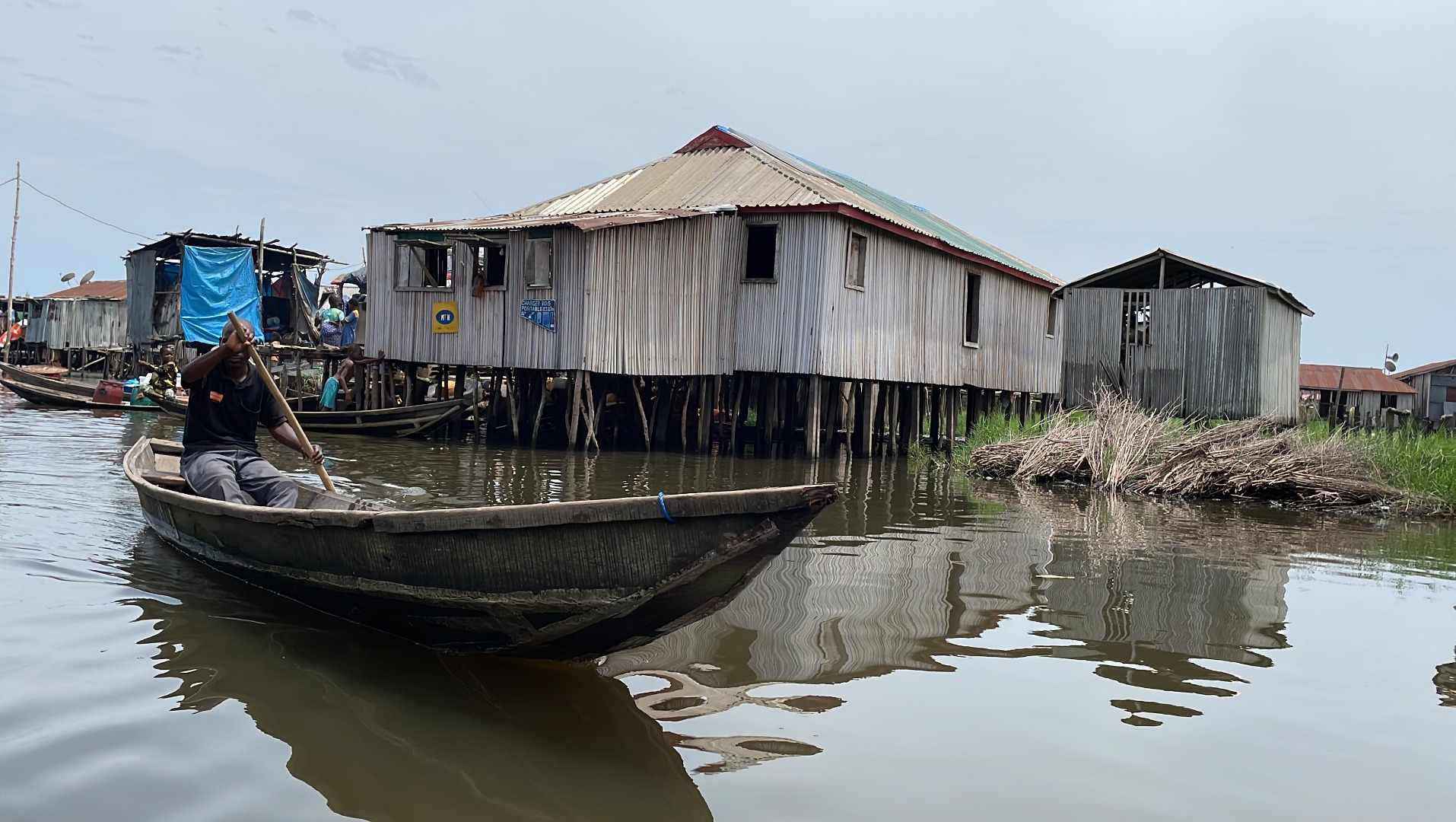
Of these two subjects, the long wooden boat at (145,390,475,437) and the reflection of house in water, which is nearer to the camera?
the reflection of house in water

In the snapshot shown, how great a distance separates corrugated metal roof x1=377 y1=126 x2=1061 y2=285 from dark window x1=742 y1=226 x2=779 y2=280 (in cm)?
51

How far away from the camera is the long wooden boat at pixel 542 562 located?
371 cm

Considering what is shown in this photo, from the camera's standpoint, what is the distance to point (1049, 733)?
4.03 m

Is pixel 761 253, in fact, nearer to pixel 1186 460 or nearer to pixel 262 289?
pixel 1186 460

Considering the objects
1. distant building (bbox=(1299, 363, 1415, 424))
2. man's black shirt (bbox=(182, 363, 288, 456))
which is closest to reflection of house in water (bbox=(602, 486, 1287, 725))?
man's black shirt (bbox=(182, 363, 288, 456))

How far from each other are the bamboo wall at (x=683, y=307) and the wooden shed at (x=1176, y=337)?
387 centimetres

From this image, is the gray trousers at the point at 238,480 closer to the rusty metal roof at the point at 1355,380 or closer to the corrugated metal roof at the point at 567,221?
the corrugated metal roof at the point at 567,221

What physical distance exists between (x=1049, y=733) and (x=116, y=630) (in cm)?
427

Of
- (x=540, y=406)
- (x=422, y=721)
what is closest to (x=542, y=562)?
(x=422, y=721)

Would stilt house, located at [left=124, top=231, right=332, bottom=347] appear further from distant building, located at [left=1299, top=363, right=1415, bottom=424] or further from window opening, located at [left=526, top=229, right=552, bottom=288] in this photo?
distant building, located at [left=1299, top=363, right=1415, bottom=424]

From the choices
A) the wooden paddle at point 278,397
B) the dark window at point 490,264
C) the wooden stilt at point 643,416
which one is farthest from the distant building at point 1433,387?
the wooden paddle at point 278,397

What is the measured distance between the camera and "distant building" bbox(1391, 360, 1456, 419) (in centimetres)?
3509

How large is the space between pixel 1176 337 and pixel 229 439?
54.9ft

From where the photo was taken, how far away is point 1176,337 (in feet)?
61.9
